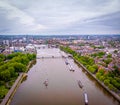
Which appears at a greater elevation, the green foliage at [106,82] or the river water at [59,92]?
the green foliage at [106,82]

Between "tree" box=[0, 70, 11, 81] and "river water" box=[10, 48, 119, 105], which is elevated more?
"tree" box=[0, 70, 11, 81]

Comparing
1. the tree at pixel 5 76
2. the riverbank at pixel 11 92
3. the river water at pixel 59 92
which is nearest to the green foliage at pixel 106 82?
the river water at pixel 59 92

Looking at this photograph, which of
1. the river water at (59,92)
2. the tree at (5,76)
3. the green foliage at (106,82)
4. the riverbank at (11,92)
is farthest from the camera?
the tree at (5,76)

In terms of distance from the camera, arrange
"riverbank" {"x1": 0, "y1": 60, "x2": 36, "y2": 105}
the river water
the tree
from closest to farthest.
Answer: "riverbank" {"x1": 0, "y1": 60, "x2": 36, "y2": 105} → the river water → the tree

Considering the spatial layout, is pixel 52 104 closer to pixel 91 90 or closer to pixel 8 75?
pixel 91 90

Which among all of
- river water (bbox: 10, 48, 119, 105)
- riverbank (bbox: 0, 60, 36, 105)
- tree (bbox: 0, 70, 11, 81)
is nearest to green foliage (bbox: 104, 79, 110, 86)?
river water (bbox: 10, 48, 119, 105)

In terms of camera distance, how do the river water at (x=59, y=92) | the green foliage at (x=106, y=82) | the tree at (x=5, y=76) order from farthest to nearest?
the tree at (x=5, y=76), the green foliage at (x=106, y=82), the river water at (x=59, y=92)

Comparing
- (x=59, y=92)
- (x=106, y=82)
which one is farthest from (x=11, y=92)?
(x=106, y=82)

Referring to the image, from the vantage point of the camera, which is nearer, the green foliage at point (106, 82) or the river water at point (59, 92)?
the river water at point (59, 92)

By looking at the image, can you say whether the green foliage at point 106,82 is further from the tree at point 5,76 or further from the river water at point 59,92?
the tree at point 5,76

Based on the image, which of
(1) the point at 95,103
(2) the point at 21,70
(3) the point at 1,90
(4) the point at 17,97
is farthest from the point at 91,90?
(2) the point at 21,70

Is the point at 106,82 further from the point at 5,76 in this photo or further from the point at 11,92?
the point at 5,76

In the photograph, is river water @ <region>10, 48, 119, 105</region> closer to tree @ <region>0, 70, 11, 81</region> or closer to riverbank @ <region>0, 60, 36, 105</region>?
riverbank @ <region>0, 60, 36, 105</region>

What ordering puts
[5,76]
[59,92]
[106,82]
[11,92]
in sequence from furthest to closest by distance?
1. [5,76]
2. [106,82]
3. [59,92]
4. [11,92]
